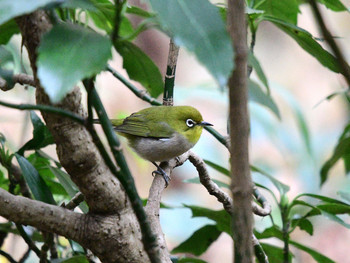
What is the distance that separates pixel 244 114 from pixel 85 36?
0.25 meters

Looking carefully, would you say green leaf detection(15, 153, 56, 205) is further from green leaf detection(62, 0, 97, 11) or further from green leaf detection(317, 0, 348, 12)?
green leaf detection(317, 0, 348, 12)

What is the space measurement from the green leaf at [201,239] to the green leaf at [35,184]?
496 mm

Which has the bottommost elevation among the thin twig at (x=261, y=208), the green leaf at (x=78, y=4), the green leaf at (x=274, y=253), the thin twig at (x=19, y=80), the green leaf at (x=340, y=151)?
the green leaf at (x=274, y=253)

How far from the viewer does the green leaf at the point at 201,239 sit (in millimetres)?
1488

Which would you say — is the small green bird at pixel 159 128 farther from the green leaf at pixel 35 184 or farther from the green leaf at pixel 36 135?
the green leaf at pixel 35 184

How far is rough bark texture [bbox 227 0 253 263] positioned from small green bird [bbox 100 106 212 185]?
160cm

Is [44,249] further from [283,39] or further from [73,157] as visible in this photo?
[283,39]

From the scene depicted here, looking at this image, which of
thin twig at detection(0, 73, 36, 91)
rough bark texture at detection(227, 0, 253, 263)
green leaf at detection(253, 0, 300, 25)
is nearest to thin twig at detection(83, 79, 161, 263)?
rough bark texture at detection(227, 0, 253, 263)

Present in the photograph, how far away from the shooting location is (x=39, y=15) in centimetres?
76

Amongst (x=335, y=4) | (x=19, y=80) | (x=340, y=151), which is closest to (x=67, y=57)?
(x=19, y=80)

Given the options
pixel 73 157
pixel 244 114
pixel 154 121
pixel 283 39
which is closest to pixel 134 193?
pixel 73 157

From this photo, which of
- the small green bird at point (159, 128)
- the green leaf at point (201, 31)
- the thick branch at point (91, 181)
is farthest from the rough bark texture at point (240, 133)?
the small green bird at point (159, 128)

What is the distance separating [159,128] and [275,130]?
1.20 meters

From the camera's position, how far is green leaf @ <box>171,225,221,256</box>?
149cm
